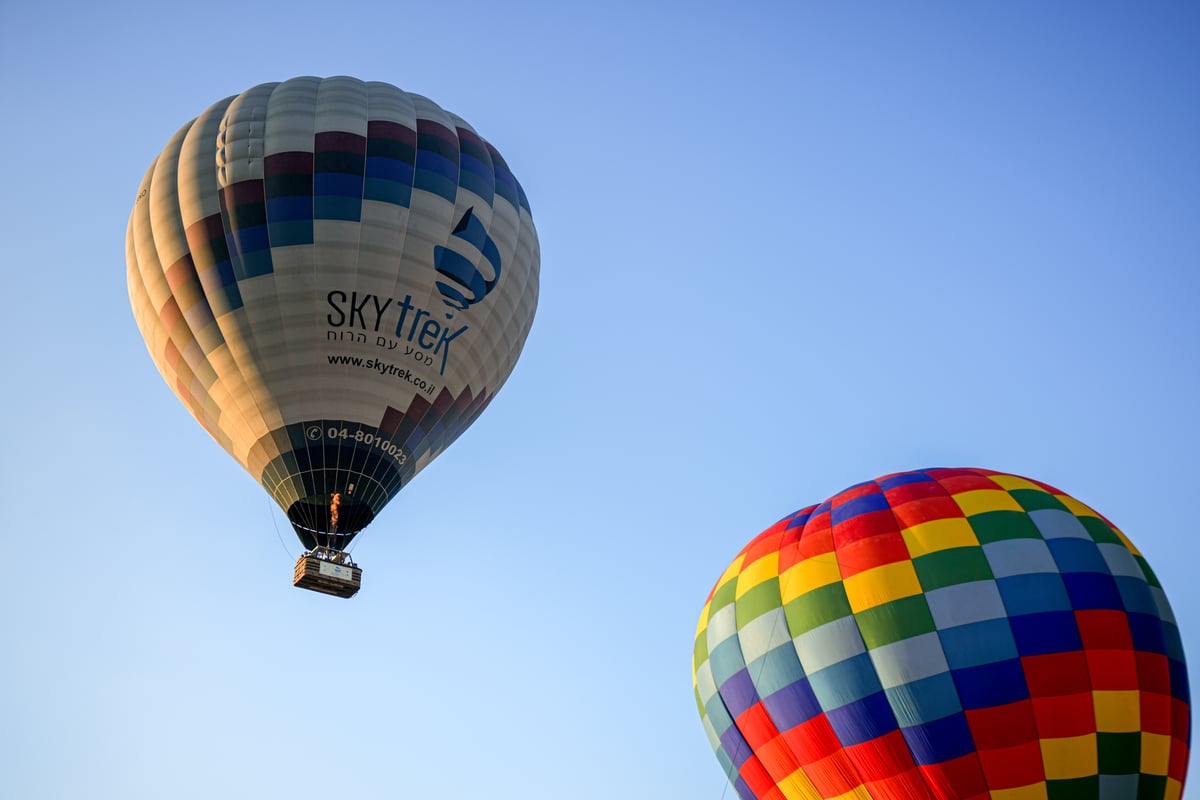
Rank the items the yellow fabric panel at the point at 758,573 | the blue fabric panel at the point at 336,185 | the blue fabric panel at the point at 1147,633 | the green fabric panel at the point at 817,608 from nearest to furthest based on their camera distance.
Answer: the blue fabric panel at the point at 1147,633, the green fabric panel at the point at 817,608, the yellow fabric panel at the point at 758,573, the blue fabric panel at the point at 336,185

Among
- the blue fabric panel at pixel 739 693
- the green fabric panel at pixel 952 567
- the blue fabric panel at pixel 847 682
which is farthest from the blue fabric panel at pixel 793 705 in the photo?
the green fabric panel at pixel 952 567

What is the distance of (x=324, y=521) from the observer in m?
17.7

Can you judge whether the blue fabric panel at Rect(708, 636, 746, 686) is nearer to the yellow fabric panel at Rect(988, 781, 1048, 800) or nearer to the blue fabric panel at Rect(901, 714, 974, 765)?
the blue fabric panel at Rect(901, 714, 974, 765)

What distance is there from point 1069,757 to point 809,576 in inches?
127

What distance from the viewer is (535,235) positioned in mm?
20594

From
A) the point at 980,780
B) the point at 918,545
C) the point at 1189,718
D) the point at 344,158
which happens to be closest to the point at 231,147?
the point at 344,158

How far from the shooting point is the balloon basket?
17266mm

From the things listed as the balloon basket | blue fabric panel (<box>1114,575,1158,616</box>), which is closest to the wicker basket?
the balloon basket

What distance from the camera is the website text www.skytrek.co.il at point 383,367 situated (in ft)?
58.6

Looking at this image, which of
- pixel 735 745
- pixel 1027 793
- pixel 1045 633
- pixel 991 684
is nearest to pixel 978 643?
pixel 991 684

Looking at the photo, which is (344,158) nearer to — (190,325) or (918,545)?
(190,325)

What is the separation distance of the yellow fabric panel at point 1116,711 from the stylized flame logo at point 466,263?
8786 millimetres

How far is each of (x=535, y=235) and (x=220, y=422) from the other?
5101 millimetres

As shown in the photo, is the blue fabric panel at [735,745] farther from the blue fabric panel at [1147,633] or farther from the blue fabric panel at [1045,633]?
the blue fabric panel at [1147,633]
